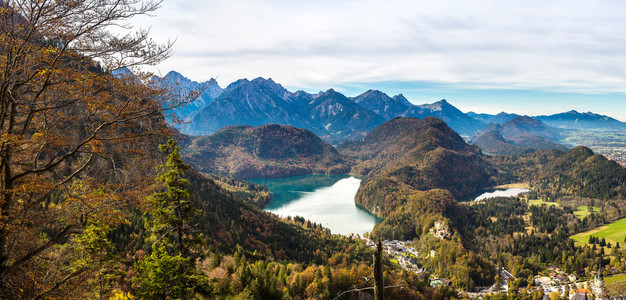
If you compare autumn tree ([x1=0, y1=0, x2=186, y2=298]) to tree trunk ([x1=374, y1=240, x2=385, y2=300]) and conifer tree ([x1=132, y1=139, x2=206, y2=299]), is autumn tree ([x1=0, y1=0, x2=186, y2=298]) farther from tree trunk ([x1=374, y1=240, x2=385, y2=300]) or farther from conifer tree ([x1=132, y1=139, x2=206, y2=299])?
tree trunk ([x1=374, y1=240, x2=385, y2=300])

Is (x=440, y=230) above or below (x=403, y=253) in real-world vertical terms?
above

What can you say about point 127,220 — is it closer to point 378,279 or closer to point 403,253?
point 378,279

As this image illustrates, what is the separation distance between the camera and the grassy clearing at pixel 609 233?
122 meters

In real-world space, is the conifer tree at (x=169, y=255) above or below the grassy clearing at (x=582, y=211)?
above

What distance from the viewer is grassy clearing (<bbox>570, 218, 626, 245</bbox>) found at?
402ft

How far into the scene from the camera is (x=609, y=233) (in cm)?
13012

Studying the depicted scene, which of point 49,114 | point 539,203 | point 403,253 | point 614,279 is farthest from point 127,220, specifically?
point 539,203

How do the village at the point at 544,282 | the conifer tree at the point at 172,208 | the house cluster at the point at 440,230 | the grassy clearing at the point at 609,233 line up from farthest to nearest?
Answer: the grassy clearing at the point at 609,233, the house cluster at the point at 440,230, the village at the point at 544,282, the conifer tree at the point at 172,208

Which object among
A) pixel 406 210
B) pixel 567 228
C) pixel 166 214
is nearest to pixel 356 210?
pixel 406 210

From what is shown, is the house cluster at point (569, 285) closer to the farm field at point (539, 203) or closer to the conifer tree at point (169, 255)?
the conifer tree at point (169, 255)

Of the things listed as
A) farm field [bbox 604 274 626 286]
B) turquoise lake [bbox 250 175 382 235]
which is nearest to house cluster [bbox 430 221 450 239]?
turquoise lake [bbox 250 175 382 235]

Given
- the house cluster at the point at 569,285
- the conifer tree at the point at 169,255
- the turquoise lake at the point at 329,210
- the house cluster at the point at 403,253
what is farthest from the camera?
the turquoise lake at the point at 329,210

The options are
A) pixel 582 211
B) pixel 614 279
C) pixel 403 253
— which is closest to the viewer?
pixel 614 279

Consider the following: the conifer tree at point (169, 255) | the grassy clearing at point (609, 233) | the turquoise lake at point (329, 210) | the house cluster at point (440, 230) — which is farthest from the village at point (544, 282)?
the conifer tree at point (169, 255)
